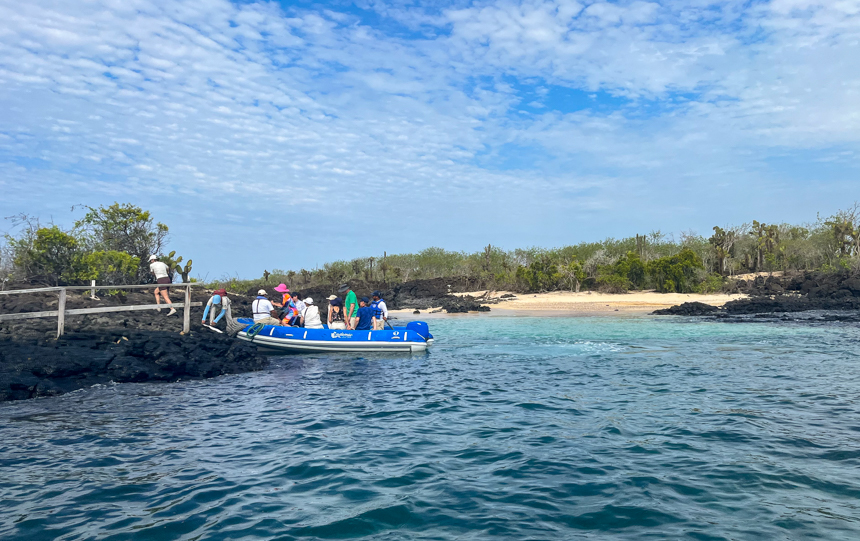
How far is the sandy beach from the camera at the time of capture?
103 feet

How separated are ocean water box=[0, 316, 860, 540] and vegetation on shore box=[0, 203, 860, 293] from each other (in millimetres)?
17882

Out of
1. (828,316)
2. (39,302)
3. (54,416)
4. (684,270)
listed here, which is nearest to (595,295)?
A: (684,270)

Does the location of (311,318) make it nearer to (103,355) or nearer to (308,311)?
(308,311)

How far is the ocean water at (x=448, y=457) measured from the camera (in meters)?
4.85

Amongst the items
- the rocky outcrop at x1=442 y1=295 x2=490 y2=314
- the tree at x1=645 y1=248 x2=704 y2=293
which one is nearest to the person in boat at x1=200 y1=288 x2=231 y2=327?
the rocky outcrop at x1=442 y1=295 x2=490 y2=314

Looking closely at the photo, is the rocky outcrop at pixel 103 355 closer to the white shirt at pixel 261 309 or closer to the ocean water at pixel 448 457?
the ocean water at pixel 448 457

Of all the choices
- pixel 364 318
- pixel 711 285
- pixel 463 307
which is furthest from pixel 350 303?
pixel 711 285

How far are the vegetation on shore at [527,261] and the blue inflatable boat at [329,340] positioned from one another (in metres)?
13.8

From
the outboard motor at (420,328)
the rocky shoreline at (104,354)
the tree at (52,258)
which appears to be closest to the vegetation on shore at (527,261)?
the tree at (52,258)

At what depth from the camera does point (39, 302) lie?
18.5 meters

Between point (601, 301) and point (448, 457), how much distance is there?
29.0 m

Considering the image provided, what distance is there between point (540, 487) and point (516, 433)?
6.64 feet

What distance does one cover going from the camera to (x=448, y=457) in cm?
669

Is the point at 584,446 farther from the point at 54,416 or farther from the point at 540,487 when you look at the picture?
the point at 54,416
